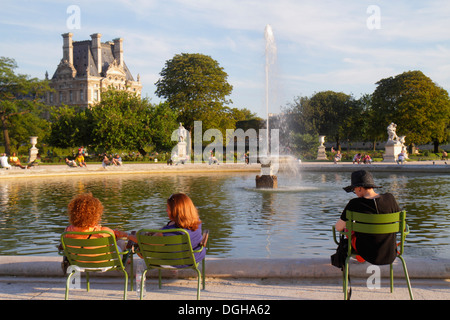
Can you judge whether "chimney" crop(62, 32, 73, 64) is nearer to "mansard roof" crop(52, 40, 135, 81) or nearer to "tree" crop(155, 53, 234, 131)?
"mansard roof" crop(52, 40, 135, 81)

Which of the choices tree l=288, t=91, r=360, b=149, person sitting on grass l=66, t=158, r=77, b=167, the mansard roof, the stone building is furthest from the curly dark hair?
the mansard roof

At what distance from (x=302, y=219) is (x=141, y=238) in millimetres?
7715

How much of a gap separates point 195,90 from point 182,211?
57578mm

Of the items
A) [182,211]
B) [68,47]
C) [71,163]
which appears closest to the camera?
[182,211]

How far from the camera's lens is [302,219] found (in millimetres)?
12055

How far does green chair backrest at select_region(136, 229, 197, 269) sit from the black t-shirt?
171 cm

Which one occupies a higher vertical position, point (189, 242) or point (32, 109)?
point (32, 109)

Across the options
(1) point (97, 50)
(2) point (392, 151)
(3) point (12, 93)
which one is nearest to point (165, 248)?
(2) point (392, 151)

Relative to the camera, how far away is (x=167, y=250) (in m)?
4.91

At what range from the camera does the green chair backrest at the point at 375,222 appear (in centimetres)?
482

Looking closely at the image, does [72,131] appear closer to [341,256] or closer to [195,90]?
[195,90]
